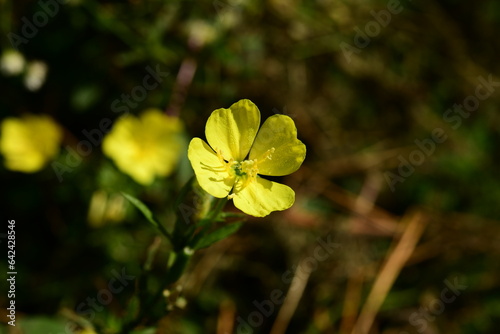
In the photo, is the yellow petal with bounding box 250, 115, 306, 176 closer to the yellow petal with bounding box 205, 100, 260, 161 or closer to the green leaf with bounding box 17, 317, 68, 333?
the yellow petal with bounding box 205, 100, 260, 161

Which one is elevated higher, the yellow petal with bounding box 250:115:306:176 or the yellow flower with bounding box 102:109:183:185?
the yellow petal with bounding box 250:115:306:176

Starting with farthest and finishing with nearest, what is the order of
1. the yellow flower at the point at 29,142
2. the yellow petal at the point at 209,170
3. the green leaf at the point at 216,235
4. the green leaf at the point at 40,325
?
the yellow flower at the point at 29,142
the green leaf at the point at 40,325
the green leaf at the point at 216,235
the yellow petal at the point at 209,170

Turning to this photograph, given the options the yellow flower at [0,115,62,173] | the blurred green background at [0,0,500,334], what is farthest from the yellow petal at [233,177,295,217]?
the yellow flower at [0,115,62,173]

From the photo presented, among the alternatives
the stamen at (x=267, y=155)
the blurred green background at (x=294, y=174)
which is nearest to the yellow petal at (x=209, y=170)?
the stamen at (x=267, y=155)

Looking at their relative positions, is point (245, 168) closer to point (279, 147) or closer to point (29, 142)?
point (279, 147)

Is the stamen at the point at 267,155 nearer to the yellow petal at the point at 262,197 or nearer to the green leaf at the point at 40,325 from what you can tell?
the yellow petal at the point at 262,197

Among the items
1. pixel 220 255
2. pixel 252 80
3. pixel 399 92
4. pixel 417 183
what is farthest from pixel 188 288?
pixel 399 92
